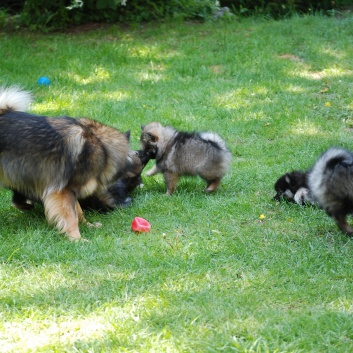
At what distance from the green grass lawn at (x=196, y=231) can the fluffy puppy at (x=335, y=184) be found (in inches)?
10.4

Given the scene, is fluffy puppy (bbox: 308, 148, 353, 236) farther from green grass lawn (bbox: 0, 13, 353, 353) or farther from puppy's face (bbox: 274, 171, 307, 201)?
puppy's face (bbox: 274, 171, 307, 201)

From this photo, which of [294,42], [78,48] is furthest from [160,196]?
[294,42]

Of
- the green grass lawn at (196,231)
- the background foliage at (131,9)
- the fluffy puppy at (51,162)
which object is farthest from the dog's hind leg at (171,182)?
the background foliage at (131,9)

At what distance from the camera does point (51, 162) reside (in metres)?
5.94

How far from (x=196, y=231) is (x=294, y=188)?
1.35 metres

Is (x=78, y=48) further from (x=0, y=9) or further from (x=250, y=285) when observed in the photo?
(x=250, y=285)

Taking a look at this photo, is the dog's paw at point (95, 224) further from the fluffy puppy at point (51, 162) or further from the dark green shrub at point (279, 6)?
the dark green shrub at point (279, 6)

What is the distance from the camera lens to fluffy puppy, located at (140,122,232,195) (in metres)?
7.11

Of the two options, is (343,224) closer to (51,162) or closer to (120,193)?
(120,193)

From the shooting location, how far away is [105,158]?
6.26 meters

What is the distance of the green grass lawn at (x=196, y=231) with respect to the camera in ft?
14.0

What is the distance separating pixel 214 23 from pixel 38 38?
12.7ft

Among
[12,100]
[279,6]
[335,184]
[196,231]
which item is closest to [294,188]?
[335,184]

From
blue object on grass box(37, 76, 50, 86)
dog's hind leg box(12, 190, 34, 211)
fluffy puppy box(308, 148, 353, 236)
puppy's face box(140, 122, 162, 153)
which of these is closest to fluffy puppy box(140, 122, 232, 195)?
puppy's face box(140, 122, 162, 153)
